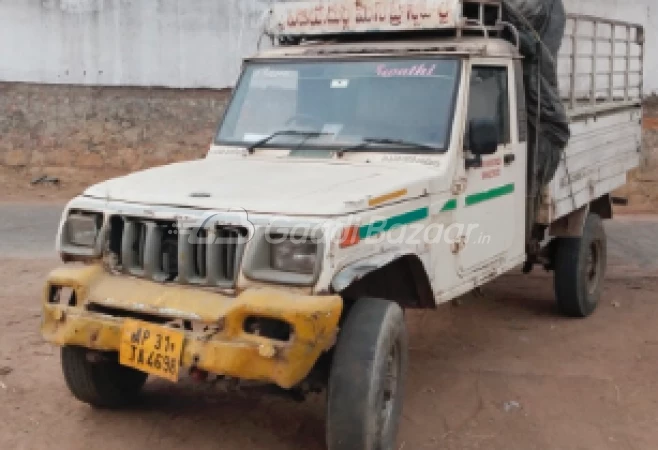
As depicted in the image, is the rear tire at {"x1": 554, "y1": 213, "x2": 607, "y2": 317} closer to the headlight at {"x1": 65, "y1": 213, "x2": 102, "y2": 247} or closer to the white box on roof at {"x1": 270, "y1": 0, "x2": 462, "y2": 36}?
the white box on roof at {"x1": 270, "y1": 0, "x2": 462, "y2": 36}

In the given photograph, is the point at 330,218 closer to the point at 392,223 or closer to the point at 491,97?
the point at 392,223

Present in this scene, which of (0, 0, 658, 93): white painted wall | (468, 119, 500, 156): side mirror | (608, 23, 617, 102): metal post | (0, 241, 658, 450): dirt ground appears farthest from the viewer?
(0, 0, 658, 93): white painted wall

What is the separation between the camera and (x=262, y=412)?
4.62m

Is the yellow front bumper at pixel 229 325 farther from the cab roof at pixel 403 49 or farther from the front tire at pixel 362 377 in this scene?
the cab roof at pixel 403 49

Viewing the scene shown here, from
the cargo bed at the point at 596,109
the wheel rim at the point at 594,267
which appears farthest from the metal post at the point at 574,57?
the wheel rim at the point at 594,267

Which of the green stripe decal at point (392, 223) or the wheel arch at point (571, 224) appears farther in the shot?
the wheel arch at point (571, 224)

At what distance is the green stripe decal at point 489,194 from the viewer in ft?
15.6

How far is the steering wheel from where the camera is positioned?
488 centimetres

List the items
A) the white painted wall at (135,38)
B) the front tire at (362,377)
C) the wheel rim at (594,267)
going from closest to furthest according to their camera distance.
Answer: the front tire at (362,377) < the wheel rim at (594,267) < the white painted wall at (135,38)

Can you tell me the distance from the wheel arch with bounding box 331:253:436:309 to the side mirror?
81 cm

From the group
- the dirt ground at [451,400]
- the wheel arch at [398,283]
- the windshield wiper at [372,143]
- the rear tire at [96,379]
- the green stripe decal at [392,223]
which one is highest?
the windshield wiper at [372,143]

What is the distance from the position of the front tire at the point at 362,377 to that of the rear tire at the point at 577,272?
2.97 m

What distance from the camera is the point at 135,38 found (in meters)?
12.1

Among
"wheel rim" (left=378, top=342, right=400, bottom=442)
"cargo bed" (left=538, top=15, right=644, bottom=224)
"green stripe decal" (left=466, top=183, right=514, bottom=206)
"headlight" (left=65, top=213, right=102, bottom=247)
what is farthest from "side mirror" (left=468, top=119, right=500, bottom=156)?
"headlight" (left=65, top=213, right=102, bottom=247)
